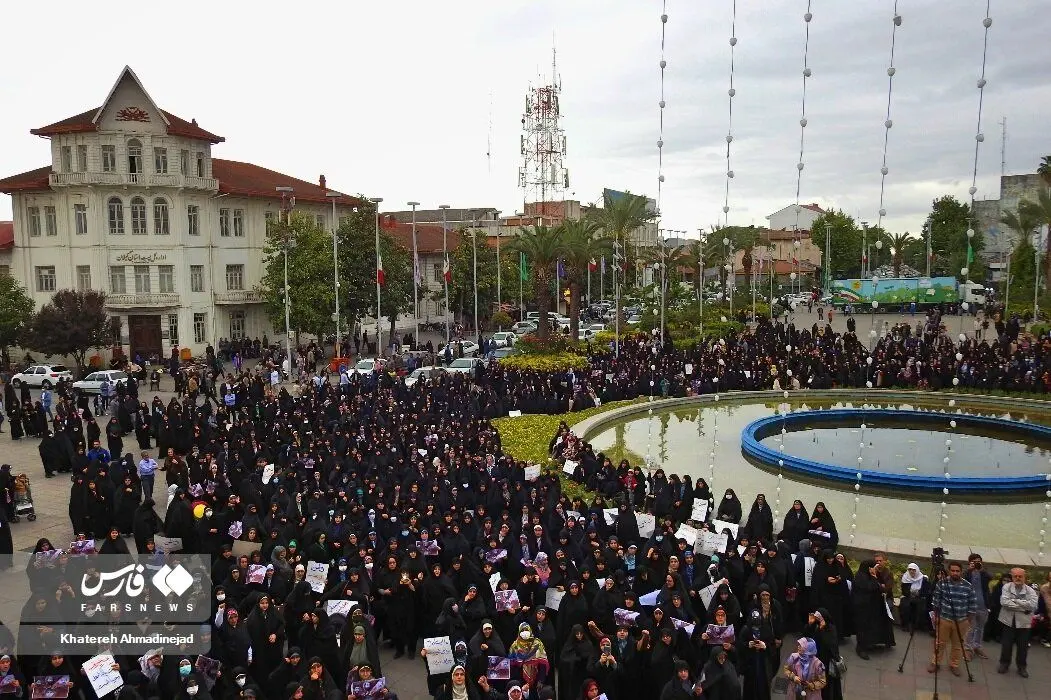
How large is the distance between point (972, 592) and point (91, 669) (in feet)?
29.5

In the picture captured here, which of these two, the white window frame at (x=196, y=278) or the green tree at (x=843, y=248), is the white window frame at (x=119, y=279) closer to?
the white window frame at (x=196, y=278)

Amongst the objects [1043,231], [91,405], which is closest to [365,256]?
[91,405]

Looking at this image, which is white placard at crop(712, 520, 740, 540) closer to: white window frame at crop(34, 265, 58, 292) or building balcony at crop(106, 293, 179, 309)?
building balcony at crop(106, 293, 179, 309)

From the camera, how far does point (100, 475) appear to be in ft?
49.4

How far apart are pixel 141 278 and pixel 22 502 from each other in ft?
93.3

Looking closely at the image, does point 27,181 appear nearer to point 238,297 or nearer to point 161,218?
point 161,218

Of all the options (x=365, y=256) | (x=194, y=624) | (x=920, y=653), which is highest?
(x=365, y=256)

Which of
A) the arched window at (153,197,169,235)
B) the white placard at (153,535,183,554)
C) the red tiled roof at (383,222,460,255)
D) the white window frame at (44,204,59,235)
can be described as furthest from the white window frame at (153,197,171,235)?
the white placard at (153,535,183,554)

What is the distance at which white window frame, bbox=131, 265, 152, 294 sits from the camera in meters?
41.8

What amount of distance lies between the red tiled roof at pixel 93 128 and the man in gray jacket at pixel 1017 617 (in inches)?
1631

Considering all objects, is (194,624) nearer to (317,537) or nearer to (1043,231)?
(317,537)

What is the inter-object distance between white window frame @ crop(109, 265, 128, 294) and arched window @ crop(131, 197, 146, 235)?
1885mm

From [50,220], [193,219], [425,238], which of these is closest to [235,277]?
[193,219]

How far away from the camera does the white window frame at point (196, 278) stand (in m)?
43.2
